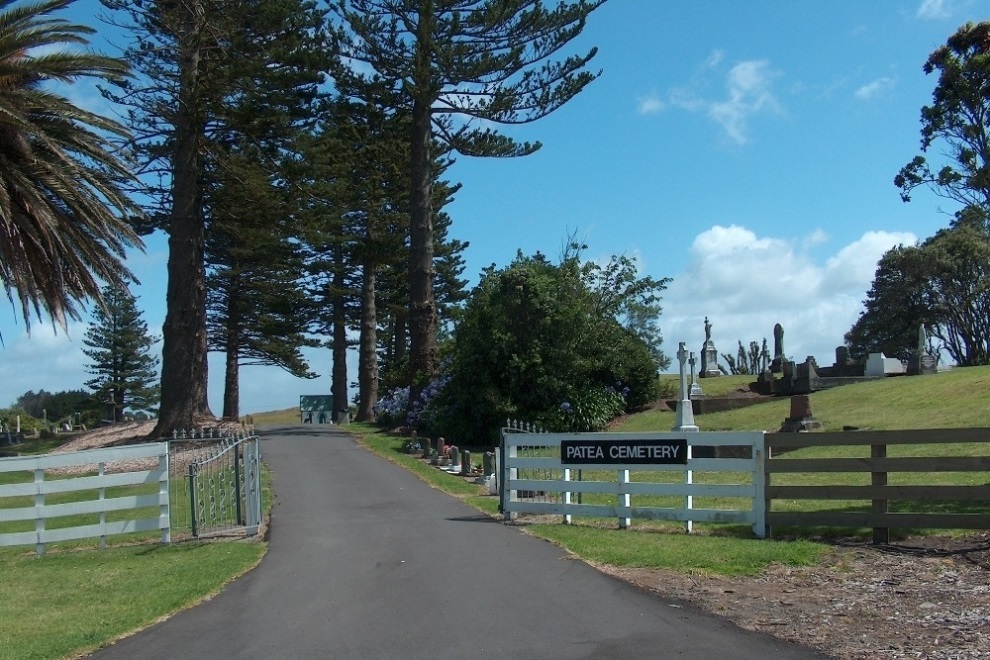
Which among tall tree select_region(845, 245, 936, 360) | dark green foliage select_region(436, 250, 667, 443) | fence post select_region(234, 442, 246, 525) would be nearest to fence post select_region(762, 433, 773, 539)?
fence post select_region(234, 442, 246, 525)

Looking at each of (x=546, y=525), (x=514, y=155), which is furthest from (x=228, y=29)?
(x=546, y=525)

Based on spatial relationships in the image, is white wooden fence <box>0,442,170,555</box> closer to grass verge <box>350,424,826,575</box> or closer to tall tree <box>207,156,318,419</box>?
grass verge <box>350,424,826,575</box>

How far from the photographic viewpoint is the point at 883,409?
2467 cm

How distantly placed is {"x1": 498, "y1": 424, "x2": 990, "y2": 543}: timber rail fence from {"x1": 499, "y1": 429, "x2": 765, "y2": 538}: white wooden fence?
0.01 meters

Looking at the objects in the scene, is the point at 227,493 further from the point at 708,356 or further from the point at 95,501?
the point at 708,356

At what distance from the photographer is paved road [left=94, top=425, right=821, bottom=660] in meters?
7.13

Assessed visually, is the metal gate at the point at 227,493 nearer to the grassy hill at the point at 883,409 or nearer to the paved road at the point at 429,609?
the paved road at the point at 429,609

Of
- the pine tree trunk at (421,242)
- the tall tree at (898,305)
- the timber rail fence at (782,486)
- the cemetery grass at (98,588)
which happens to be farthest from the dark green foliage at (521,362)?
the tall tree at (898,305)

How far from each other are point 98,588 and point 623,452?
678 centimetres

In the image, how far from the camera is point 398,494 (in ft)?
55.6

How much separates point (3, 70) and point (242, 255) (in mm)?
26658

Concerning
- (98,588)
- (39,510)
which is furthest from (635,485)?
(39,510)

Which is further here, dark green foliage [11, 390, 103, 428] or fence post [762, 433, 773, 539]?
dark green foliage [11, 390, 103, 428]

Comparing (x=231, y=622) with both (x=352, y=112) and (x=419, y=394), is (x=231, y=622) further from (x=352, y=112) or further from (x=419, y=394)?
(x=352, y=112)
